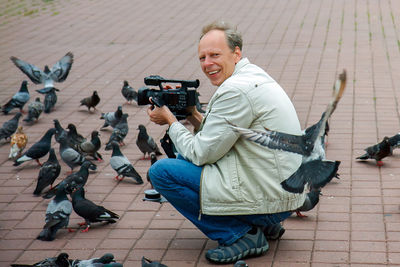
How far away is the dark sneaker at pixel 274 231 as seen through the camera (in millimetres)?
5258

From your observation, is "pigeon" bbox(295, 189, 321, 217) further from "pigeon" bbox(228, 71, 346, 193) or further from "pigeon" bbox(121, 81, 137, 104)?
"pigeon" bbox(121, 81, 137, 104)

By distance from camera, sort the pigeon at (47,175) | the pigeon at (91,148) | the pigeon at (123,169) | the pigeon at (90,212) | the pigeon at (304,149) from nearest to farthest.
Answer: the pigeon at (304,149), the pigeon at (90,212), the pigeon at (47,175), the pigeon at (123,169), the pigeon at (91,148)

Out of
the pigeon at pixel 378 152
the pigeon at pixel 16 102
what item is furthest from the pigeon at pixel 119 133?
the pigeon at pixel 378 152

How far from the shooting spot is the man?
4695 millimetres

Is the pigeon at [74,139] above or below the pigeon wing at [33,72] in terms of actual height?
above

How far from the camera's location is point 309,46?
13.1 metres

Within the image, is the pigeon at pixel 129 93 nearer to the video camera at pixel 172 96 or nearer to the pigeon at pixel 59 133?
the pigeon at pixel 59 133

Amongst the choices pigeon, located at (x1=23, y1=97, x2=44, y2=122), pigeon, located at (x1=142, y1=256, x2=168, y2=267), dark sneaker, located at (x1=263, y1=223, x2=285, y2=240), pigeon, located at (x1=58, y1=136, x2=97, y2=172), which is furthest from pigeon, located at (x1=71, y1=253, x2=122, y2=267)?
pigeon, located at (x1=23, y1=97, x2=44, y2=122)

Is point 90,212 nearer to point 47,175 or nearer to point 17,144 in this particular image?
point 47,175

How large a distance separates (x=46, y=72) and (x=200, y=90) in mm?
2410

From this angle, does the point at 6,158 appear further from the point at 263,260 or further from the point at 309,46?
the point at 309,46

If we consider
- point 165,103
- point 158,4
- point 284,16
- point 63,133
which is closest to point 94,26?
point 158,4

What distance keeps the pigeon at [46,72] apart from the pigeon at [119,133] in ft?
7.39

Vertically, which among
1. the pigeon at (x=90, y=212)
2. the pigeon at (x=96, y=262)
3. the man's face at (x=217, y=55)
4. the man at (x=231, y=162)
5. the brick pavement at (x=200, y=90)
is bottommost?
the brick pavement at (x=200, y=90)
